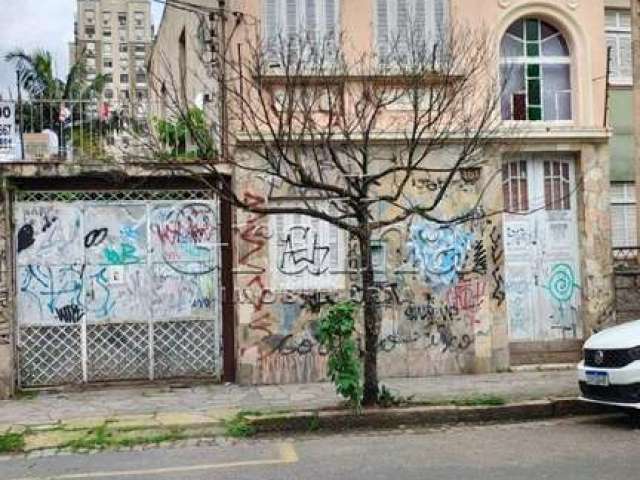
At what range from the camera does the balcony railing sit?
39.9ft

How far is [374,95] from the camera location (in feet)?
39.5

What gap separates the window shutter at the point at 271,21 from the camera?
1249cm

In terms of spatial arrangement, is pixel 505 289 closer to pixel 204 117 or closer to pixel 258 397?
pixel 258 397

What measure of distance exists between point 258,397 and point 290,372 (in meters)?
1.21

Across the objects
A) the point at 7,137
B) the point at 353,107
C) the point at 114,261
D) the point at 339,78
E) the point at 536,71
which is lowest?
the point at 114,261

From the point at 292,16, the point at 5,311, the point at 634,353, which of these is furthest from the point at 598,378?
the point at 5,311

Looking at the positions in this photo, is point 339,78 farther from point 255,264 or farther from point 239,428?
point 239,428

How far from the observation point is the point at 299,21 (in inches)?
497

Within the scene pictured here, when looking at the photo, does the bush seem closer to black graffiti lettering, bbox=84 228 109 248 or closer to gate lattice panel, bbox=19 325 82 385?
black graffiti lettering, bbox=84 228 109 248

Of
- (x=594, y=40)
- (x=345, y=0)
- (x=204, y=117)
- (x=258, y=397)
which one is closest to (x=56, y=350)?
(x=258, y=397)

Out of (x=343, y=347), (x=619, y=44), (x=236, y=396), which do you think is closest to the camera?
(x=343, y=347)

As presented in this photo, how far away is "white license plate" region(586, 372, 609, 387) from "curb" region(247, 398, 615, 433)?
84 centimetres

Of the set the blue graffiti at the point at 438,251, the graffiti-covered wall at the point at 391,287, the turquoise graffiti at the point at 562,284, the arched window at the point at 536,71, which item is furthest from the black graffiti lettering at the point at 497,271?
the arched window at the point at 536,71

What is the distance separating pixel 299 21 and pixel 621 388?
275 inches
